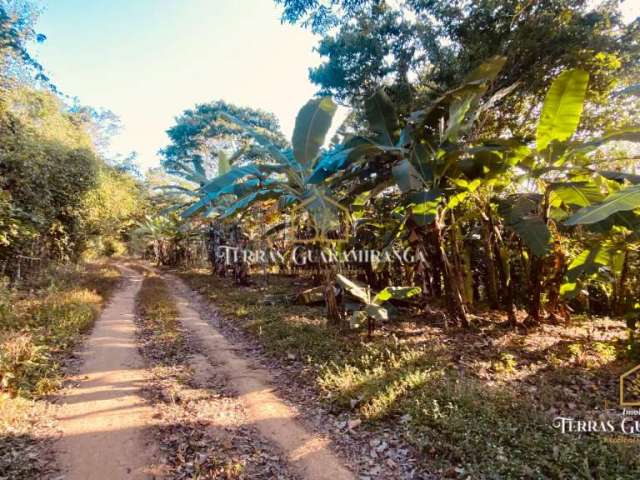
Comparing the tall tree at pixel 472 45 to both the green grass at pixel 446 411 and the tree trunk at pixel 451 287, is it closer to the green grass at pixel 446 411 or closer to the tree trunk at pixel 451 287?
the tree trunk at pixel 451 287

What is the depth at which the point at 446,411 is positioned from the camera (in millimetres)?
3316

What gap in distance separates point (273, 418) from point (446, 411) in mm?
1971

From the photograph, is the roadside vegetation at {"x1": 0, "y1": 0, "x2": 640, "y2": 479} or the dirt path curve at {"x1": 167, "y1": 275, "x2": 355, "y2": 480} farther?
the roadside vegetation at {"x1": 0, "y1": 0, "x2": 640, "y2": 479}

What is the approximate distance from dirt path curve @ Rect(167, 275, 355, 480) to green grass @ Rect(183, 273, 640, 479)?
22.6 inches

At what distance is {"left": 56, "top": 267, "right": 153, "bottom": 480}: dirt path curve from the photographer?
293cm

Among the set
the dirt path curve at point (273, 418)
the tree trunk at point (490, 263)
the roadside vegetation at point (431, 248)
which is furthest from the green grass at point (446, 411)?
the tree trunk at point (490, 263)

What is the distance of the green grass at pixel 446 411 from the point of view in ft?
8.53

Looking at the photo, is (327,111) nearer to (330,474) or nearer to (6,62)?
(330,474)

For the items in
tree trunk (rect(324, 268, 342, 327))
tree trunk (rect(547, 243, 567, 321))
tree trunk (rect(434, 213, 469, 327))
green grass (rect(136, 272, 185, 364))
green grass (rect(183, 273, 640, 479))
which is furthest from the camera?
tree trunk (rect(324, 268, 342, 327))

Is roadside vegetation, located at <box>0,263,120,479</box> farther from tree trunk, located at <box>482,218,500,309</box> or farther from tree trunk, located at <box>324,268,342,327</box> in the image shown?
tree trunk, located at <box>482,218,500,309</box>

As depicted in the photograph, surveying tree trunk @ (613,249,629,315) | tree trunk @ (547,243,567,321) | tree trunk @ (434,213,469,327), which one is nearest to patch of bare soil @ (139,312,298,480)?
tree trunk @ (434,213,469,327)

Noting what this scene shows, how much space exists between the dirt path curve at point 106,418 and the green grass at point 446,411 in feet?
6.98

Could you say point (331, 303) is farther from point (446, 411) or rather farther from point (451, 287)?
point (446, 411)

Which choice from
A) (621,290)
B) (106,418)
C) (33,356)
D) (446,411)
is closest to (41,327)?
(33,356)
